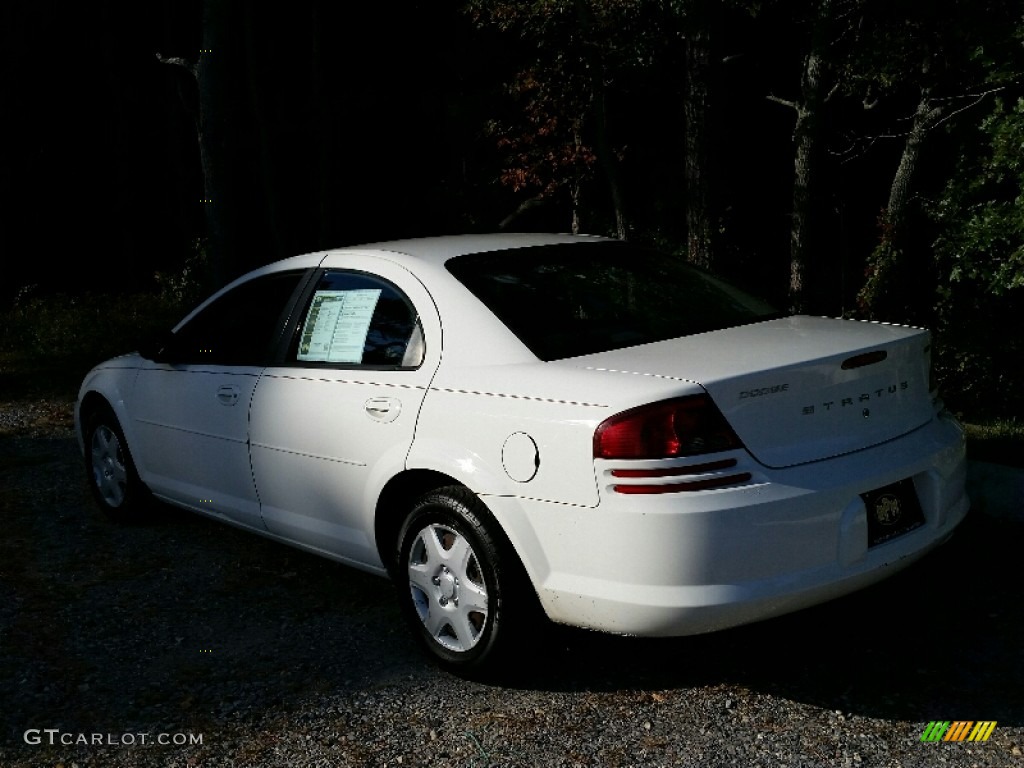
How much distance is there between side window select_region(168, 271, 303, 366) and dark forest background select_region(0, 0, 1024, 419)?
7412 millimetres

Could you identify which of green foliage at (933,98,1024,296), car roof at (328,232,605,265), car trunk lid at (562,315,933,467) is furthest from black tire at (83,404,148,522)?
green foliage at (933,98,1024,296)

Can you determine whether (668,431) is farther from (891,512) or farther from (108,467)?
(108,467)

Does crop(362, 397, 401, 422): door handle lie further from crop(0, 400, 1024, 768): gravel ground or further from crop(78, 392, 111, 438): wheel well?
crop(78, 392, 111, 438): wheel well

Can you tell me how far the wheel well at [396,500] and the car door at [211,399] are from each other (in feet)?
2.93

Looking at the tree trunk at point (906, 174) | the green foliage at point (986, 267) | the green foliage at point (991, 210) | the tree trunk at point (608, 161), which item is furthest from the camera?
the tree trunk at point (608, 161)

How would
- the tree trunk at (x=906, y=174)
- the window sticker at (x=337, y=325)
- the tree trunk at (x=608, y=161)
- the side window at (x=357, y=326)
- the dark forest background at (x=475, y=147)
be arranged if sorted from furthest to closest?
the tree trunk at (x=608, y=161) → the tree trunk at (x=906, y=174) → the dark forest background at (x=475, y=147) → the window sticker at (x=337, y=325) → the side window at (x=357, y=326)

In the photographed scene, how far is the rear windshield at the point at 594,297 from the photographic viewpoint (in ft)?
14.8

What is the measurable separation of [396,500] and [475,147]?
2014 cm

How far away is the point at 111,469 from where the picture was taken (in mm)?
6848

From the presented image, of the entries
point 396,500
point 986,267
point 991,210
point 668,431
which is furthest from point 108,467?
point 986,267

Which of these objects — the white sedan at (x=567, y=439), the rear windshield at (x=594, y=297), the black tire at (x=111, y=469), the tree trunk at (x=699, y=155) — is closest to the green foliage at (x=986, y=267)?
the tree trunk at (x=699, y=155)

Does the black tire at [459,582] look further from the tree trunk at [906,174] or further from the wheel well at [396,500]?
the tree trunk at [906,174]

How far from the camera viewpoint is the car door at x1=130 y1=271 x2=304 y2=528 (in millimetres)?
5523

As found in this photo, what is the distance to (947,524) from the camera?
14.6ft
